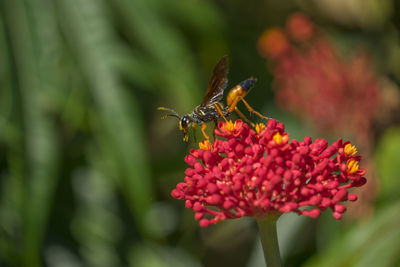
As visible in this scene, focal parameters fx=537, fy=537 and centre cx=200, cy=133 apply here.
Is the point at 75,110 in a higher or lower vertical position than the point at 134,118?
higher

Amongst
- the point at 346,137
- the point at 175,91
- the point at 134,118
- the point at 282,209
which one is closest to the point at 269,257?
the point at 282,209

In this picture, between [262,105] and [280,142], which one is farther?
[262,105]

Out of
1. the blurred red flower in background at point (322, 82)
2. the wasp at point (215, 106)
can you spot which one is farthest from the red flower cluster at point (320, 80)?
the wasp at point (215, 106)

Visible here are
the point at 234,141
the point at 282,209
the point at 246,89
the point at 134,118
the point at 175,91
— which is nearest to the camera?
the point at 282,209

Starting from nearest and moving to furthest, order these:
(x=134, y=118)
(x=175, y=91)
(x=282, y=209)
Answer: (x=282, y=209)
(x=134, y=118)
(x=175, y=91)

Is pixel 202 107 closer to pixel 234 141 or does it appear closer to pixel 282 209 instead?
pixel 234 141

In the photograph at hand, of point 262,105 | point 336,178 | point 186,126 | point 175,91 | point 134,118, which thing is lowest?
point 336,178
